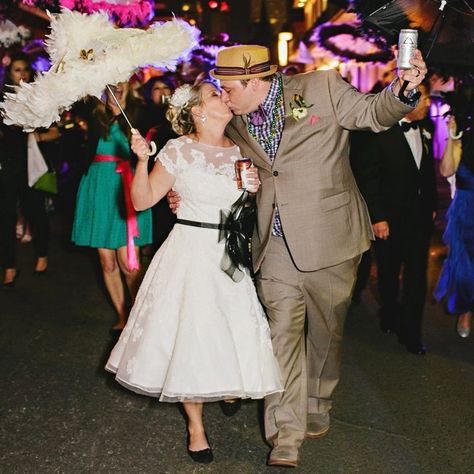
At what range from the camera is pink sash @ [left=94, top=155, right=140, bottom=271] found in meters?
5.76

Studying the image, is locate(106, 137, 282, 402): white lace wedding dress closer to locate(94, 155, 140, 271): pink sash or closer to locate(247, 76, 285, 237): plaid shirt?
locate(247, 76, 285, 237): plaid shirt

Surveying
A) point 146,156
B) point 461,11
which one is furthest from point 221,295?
point 461,11

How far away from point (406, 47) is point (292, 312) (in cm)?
157

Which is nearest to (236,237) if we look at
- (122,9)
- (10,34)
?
(122,9)

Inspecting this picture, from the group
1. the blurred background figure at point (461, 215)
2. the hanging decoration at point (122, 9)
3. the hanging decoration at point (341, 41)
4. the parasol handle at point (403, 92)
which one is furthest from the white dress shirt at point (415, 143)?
the hanging decoration at point (341, 41)

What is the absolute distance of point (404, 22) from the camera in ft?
13.7

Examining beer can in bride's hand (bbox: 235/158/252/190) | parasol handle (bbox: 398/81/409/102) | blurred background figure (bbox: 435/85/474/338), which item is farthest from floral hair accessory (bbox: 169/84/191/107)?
blurred background figure (bbox: 435/85/474/338)

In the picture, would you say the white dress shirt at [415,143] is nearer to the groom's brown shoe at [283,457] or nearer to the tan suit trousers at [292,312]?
the tan suit trousers at [292,312]

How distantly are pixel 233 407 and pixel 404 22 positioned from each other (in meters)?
2.57

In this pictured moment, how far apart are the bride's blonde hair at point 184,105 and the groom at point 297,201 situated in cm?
16

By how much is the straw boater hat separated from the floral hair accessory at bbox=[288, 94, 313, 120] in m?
0.22

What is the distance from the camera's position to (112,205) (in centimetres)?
589

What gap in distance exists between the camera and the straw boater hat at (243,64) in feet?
12.2

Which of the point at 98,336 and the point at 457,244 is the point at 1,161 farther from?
the point at 457,244
